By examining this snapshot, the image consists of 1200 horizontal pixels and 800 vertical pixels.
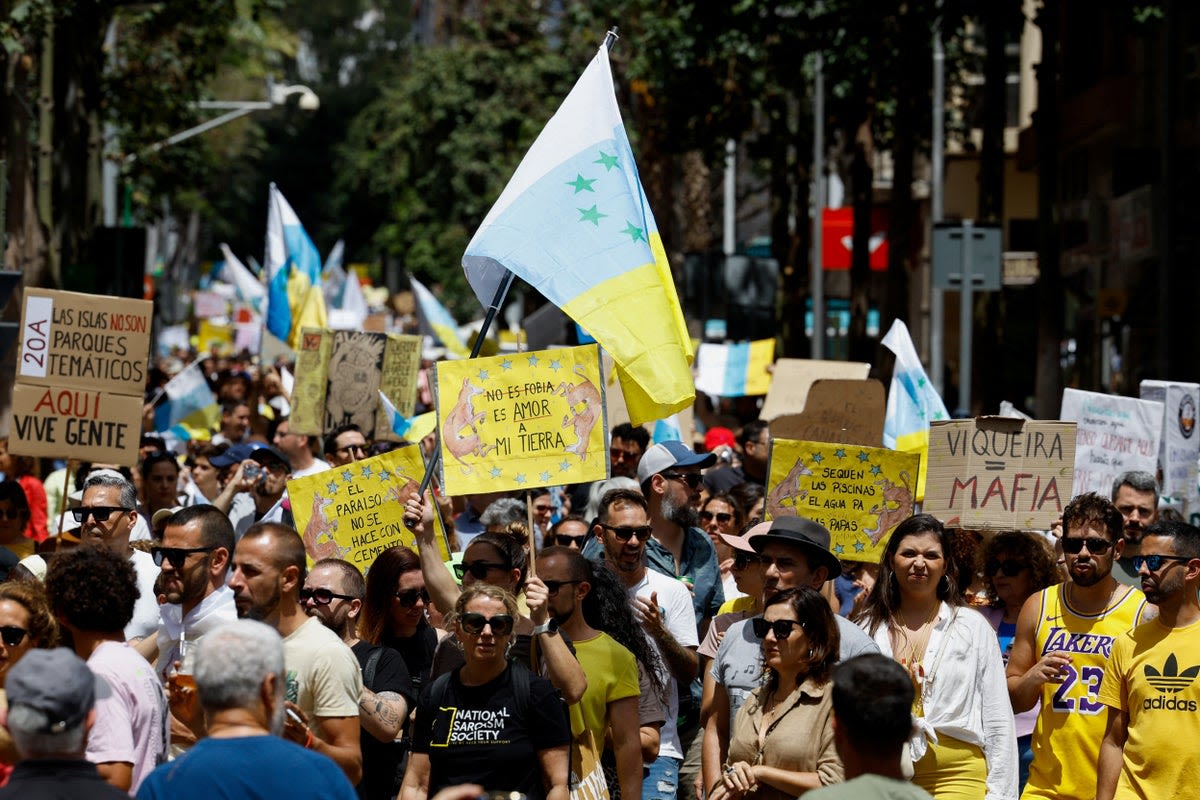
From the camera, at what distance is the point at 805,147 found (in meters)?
28.8

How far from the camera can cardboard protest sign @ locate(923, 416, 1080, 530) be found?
9367 mm

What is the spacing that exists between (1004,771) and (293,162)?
89.1 metres

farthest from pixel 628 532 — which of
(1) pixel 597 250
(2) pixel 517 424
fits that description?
(1) pixel 597 250

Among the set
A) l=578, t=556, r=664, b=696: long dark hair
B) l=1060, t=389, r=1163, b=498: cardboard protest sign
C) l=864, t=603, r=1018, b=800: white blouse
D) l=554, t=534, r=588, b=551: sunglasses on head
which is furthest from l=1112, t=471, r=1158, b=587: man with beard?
l=578, t=556, r=664, b=696: long dark hair

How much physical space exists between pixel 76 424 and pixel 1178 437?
6.00 m

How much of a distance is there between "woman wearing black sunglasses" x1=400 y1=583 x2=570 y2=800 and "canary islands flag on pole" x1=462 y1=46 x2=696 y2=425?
1.92 metres

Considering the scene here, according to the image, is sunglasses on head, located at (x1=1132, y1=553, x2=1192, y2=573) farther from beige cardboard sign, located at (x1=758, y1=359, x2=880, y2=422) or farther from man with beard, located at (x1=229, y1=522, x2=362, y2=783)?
beige cardboard sign, located at (x1=758, y1=359, x2=880, y2=422)

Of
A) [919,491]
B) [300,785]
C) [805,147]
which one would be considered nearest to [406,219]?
[805,147]

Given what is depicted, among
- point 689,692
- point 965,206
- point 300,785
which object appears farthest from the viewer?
point 965,206

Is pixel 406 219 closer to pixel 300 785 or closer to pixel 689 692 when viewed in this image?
pixel 689 692

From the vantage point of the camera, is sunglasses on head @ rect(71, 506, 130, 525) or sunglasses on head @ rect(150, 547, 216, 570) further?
sunglasses on head @ rect(71, 506, 130, 525)

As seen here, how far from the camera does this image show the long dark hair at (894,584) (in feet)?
22.3

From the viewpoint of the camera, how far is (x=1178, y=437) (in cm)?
1166

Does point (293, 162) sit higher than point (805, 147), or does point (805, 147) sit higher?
point (293, 162)
